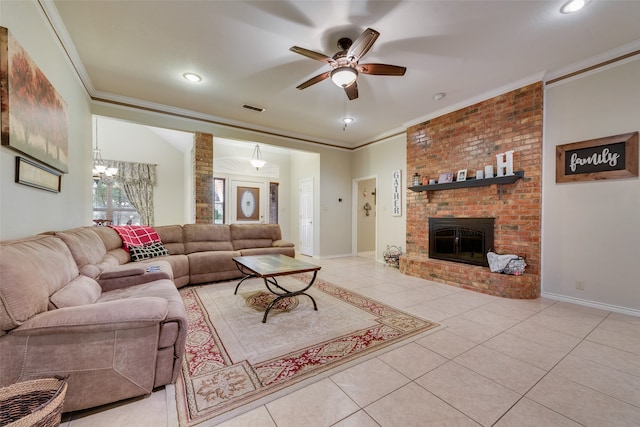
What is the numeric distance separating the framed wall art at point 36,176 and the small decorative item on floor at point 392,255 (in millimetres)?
5088

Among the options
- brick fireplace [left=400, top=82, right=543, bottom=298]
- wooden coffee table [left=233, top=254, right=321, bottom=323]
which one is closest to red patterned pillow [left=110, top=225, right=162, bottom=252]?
wooden coffee table [left=233, top=254, right=321, bottom=323]

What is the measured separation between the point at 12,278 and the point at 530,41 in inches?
176

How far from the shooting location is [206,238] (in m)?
4.43

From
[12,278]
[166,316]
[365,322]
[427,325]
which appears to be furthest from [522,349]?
[12,278]

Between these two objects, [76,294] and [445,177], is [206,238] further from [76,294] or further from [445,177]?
[445,177]

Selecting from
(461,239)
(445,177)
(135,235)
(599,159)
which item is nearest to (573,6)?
(599,159)

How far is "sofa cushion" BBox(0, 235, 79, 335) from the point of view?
1.18 m

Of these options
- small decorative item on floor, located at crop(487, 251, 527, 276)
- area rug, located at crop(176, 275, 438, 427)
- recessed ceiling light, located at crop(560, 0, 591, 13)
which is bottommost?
area rug, located at crop(176, 275, 438, 427)

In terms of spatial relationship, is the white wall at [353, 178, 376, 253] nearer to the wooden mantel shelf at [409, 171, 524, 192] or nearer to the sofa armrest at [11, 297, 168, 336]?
the wooden mantel shelf at [409, 171, 524, 192]

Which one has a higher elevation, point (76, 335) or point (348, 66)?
point (348, 66)

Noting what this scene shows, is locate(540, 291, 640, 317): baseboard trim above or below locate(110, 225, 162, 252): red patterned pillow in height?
below

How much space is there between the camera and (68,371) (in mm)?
1287

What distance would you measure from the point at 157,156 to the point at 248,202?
113 inches

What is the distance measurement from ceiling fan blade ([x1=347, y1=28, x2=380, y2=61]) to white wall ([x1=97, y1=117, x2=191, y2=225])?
557cm
